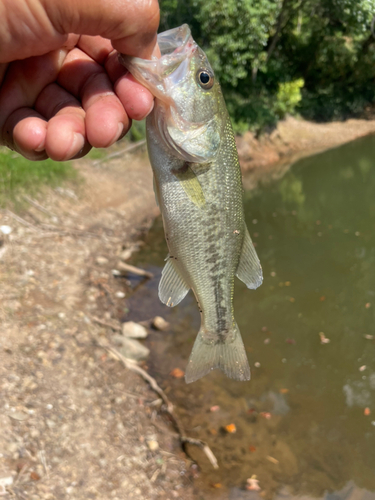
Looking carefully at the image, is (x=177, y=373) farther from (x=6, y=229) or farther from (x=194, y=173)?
(x=194, y=173)

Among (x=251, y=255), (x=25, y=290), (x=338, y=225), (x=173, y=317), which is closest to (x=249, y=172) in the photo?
(x=338, y=225)

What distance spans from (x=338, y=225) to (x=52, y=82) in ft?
28.9

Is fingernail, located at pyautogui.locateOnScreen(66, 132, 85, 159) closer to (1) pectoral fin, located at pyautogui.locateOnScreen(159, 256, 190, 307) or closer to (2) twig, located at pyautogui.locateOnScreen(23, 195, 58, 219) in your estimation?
(1) pectoral fin, located at pyautogui.locateOnScreen(159, 256, 190, 307)

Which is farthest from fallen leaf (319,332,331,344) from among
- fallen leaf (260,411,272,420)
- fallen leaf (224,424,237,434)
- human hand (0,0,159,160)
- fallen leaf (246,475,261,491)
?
human hand (0,0,159,160)

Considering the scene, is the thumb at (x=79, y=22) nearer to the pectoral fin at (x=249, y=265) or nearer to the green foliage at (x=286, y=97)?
the pectoral fin at (x=249, y=265)

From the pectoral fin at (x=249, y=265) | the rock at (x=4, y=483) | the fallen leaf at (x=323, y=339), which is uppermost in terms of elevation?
the pectoral fin at (x=249, y=265)

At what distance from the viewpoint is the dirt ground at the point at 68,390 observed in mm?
3604

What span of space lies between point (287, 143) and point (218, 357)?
52.4 ft

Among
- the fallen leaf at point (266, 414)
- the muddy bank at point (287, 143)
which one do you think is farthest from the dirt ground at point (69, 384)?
the muddy bank at point (287, 143)

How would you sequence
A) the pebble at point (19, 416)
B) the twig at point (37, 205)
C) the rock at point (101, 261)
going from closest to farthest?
the pebble at point (19, 416), the rock at point (101, 261), the twig at point (37, 205)

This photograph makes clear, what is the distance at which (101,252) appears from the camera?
7.50m

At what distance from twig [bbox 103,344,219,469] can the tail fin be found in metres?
2.35

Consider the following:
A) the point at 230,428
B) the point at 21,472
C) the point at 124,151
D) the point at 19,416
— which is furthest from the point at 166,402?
the point at 124,151

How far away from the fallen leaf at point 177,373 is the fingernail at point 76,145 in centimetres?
423
